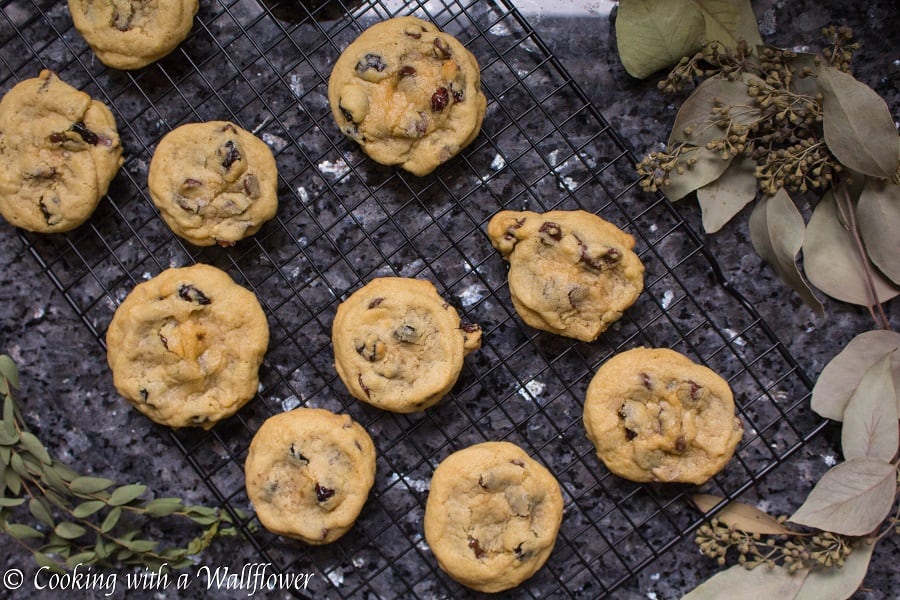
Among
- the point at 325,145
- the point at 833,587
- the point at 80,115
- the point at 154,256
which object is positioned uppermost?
the point at 80,115

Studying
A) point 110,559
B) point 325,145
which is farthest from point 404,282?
point 110,559

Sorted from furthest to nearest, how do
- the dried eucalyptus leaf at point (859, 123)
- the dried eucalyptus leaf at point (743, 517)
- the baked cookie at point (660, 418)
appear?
the dried eucalyptus leaf at point (743, 517)
the baked cookie at point (660, 418)
the dried eucalyptus leaf at point (859, 123)

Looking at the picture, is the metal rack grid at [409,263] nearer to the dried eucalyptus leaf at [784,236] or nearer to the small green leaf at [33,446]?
the dried eucalyptus leaf at [784,236]

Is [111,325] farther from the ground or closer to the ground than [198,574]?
farther from the ground

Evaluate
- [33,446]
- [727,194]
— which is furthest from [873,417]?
[33,446]

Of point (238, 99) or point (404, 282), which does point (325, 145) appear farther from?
point (404, 282)

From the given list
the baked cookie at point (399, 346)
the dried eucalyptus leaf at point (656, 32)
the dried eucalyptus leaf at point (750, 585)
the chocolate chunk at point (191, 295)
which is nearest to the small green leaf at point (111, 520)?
the chocolate chunk at point (191, 295)
